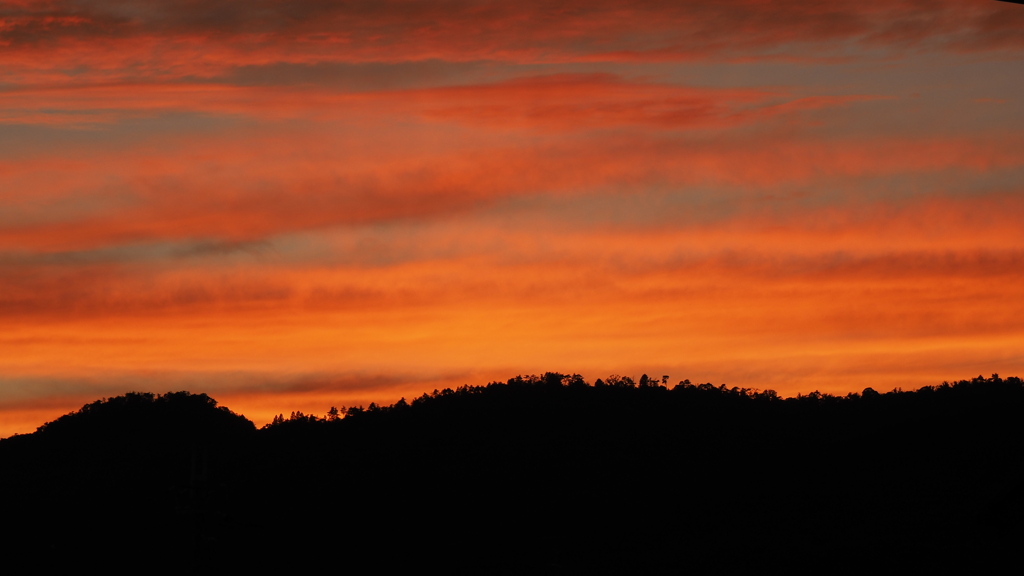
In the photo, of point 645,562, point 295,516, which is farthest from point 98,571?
point 645,562

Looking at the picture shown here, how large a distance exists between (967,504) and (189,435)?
6434 cm

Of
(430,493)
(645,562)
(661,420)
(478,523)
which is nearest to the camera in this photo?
(645,562)

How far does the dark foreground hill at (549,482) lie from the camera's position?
66562 mm

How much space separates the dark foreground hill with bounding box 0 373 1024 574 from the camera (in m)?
66.6

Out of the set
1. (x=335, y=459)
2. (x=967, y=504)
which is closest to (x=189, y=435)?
(x=335, y=459)

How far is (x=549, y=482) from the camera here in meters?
78.9

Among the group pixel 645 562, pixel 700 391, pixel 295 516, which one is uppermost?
pixel 700 391

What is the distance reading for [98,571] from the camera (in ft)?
229

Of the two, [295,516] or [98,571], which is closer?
[98,571]

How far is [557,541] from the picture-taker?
68.9 metres

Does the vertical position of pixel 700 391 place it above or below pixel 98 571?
above

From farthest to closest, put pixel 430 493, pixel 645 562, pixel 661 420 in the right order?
1. pixel 661 420
2. pixel 430 493
3. pixel 645 562

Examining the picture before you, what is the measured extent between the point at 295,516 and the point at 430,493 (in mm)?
9799

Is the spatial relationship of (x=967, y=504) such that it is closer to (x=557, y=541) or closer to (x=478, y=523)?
(x=557, y=541)
